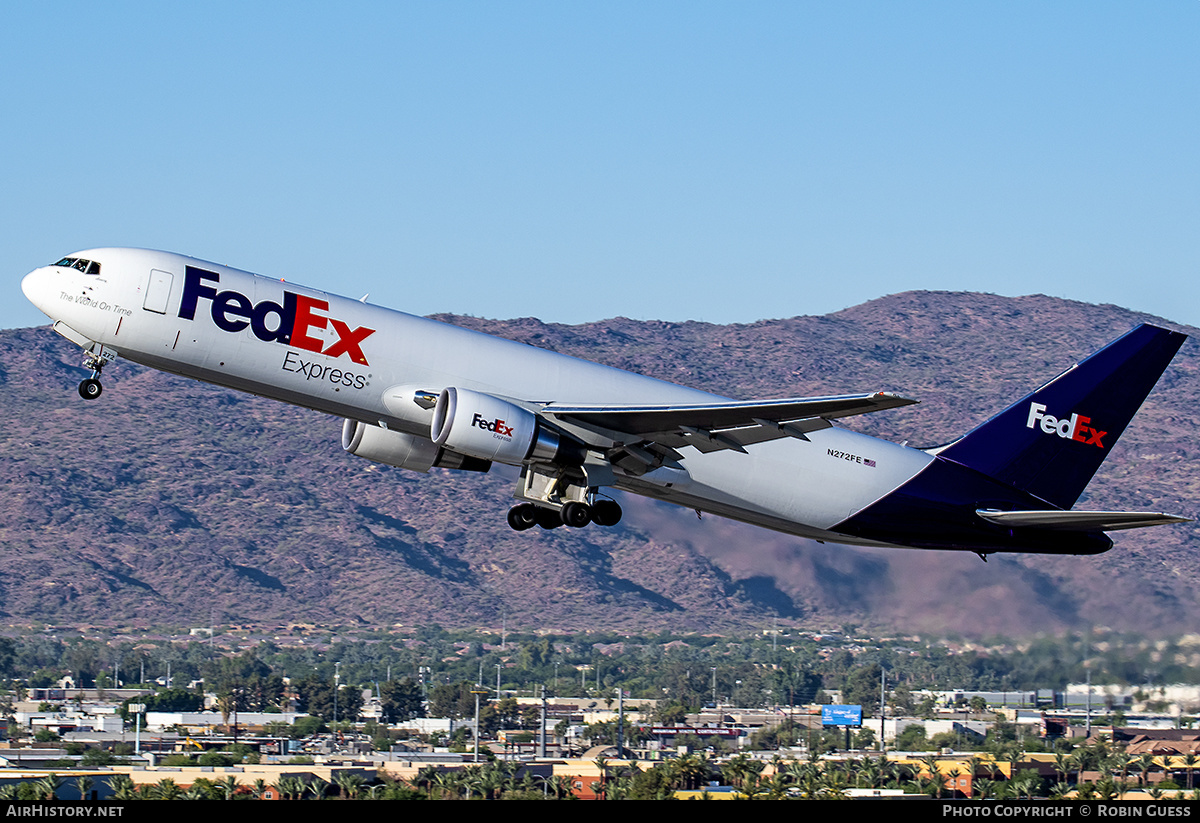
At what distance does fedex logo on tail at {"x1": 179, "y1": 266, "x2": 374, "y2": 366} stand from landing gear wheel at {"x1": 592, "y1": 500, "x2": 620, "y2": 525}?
23.9 ft

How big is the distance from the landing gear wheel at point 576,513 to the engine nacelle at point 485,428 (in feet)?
A: 8.88

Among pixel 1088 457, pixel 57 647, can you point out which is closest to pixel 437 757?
pixel 1088 457

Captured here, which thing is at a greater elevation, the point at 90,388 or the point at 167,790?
the point at 90,388

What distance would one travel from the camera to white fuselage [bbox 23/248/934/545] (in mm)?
34250

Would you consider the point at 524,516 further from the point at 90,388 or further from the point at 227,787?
the point at 227,787

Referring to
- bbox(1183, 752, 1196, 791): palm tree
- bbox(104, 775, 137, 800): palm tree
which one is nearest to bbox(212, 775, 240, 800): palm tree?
bbox(104, 775, 137, 800): palm tree

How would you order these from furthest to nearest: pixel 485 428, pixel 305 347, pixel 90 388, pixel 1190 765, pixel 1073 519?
pixel 1190 765, pixel 1073 519, pixel 90 388, pixel 485 428, pixel 305 347

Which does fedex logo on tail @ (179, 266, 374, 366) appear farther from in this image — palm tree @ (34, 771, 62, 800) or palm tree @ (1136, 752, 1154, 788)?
palm tree @ (1136, 752, 1154, 788)

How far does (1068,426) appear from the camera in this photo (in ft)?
142

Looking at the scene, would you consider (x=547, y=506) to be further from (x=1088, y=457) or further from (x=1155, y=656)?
(x=1155, y=656)

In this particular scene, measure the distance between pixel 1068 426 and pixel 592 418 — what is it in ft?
50.1

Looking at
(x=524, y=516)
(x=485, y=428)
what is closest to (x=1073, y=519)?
(x=524, y=516)

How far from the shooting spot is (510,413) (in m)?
35.3
